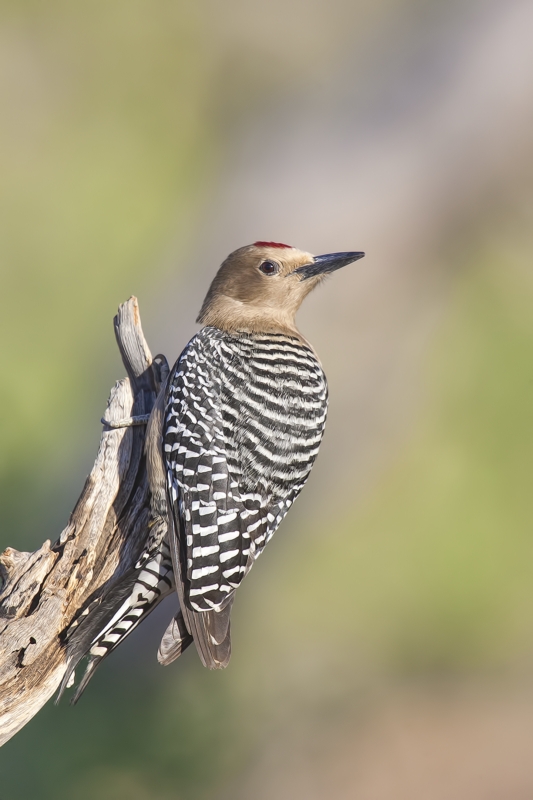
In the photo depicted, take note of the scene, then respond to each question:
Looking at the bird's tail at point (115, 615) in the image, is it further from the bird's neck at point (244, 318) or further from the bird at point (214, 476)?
the bird's neck at point (244, 318)

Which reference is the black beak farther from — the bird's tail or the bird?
the bird's tail

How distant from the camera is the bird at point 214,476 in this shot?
239 centimetres

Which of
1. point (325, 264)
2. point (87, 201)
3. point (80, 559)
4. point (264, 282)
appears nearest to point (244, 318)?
point (264, 282)

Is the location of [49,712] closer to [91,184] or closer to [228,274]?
[228,274]

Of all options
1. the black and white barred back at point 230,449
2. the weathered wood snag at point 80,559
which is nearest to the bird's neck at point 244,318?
the black and white barred back at point 230,449

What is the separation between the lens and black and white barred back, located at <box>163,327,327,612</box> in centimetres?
242

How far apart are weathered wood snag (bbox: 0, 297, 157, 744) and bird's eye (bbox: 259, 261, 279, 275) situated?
0.54 meters

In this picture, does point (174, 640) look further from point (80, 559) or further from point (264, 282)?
point (264, 282)

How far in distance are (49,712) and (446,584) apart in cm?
298

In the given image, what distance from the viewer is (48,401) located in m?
6.93

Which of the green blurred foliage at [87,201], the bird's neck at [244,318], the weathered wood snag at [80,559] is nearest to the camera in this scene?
the weathered wood snag at [80,559]

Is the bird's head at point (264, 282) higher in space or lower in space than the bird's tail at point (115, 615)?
higher

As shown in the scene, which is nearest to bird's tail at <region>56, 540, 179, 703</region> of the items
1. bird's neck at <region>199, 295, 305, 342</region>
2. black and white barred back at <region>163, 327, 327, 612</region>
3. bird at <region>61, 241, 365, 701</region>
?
bird at <region>61, 241, 365, 701</region>

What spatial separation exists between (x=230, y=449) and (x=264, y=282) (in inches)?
31.7
